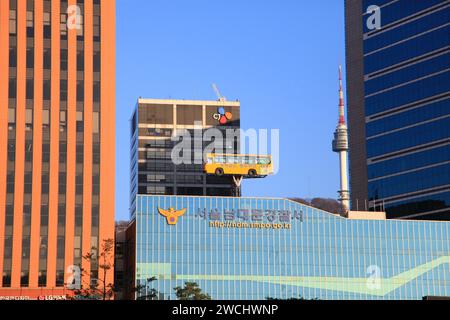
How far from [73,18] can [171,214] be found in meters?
43.5

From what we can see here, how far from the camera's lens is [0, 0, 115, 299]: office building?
5684 inches

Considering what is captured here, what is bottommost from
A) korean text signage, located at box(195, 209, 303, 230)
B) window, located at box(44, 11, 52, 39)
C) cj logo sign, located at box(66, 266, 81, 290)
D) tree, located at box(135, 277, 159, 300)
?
tree, located at box(135, 277, 159, 300)

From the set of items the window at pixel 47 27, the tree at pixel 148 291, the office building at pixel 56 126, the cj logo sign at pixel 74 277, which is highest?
the window at pixel 47 27

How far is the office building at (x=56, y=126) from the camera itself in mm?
144375

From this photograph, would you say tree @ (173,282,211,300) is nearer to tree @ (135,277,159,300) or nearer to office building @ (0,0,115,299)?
tree @ (135,277,159,300)

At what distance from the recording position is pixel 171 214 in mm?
175000

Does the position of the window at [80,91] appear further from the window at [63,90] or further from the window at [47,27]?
the window at [47,27]

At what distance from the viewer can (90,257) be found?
451ft

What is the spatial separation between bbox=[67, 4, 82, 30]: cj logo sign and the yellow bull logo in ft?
134

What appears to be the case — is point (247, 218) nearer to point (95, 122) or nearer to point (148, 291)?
point (148, 291)

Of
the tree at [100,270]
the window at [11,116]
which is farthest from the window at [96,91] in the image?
the tree at [100,270]

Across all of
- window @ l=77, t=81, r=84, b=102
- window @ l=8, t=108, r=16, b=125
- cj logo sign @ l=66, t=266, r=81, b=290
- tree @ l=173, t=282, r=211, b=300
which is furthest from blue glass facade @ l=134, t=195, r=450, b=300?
window @ l=8, t=108, r=16, b=125

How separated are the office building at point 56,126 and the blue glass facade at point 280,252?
28448 millimetres
